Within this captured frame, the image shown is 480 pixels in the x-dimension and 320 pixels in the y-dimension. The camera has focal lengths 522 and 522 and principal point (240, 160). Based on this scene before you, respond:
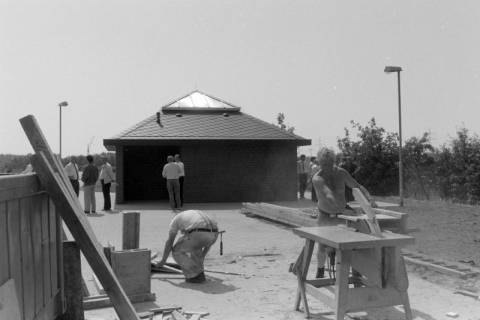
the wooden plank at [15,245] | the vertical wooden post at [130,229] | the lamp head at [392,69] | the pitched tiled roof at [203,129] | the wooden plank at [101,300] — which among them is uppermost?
the lamp head at [392,69]

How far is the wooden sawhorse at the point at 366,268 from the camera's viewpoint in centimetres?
507

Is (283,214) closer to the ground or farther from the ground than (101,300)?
farther from the ground

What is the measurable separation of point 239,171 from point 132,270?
1363 centimetres

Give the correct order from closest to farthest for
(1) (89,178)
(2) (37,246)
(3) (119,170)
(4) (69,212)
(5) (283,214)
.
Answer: (2) (37,246)
(4) (69,212)
(5) (283,214)
(1) (89,178)
(3) (119,170)

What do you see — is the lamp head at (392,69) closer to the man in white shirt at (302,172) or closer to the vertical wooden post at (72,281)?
the man in white shirt at (302,172)

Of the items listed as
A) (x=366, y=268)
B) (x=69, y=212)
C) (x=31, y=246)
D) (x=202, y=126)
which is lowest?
(x=366, y=268)

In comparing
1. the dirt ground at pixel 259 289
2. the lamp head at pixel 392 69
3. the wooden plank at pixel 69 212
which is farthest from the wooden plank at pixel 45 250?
the lamp head at pixel 392 69

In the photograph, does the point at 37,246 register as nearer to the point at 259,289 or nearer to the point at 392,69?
the point at 259,289

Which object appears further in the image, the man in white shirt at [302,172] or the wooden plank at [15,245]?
the man in white shirt at [302,172]

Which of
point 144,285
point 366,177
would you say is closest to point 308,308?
point 144,285

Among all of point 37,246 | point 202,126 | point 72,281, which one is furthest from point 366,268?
point 202,126

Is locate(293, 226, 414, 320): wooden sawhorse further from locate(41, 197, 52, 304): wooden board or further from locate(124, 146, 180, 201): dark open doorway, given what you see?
locate(124, 146, 180, 201): dark open doorway

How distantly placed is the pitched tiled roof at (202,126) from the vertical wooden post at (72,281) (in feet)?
47.8

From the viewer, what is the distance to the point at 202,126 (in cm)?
2044
